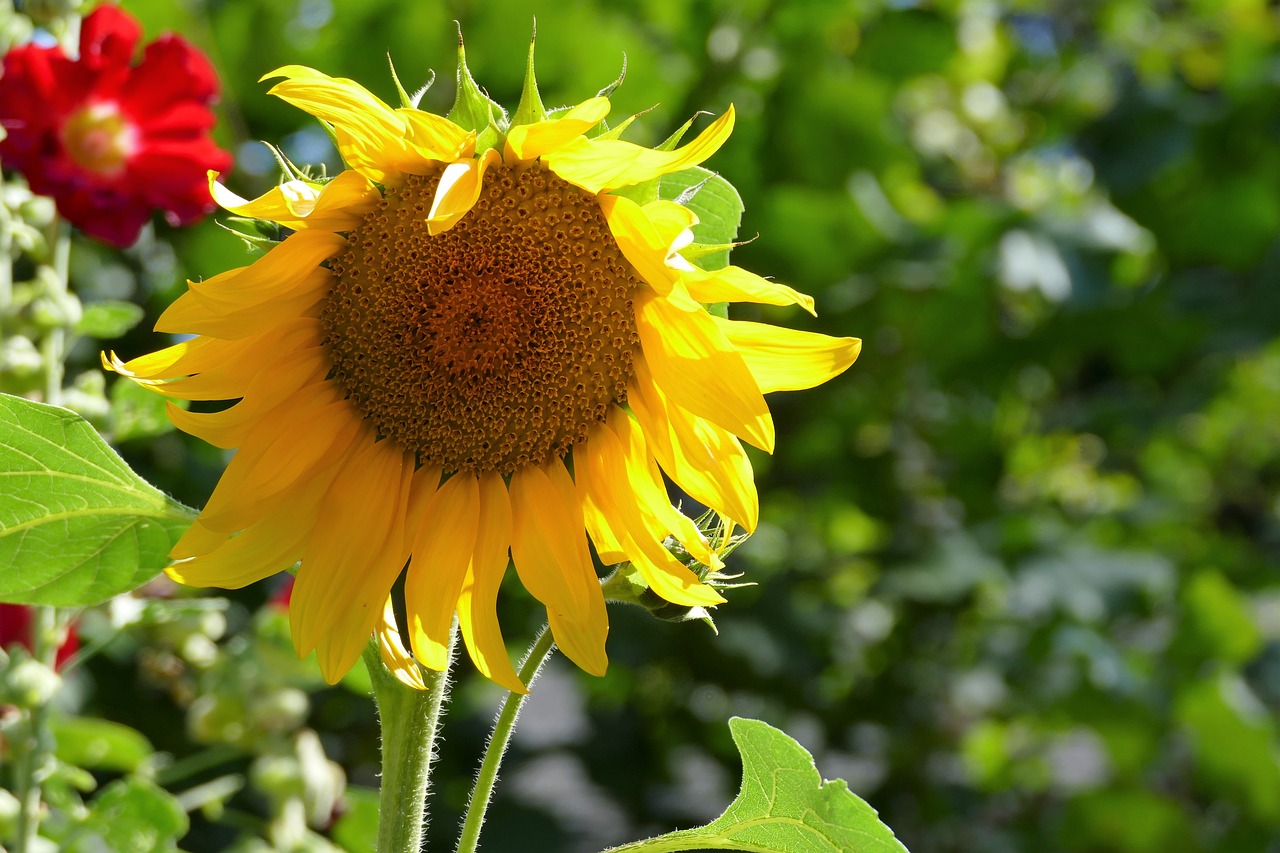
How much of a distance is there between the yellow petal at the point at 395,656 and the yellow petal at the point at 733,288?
0.79 feet

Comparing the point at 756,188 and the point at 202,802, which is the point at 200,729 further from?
the point at 756,188

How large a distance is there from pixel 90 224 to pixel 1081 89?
2565mm

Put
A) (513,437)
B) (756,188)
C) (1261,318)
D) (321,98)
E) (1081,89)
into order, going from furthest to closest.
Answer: (1081,89)
(1261,318)
(756,188)
(513,437)
(321,98)

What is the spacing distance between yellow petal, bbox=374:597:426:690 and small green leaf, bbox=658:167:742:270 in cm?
27

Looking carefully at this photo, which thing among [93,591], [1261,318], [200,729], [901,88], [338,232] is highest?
[338,232]

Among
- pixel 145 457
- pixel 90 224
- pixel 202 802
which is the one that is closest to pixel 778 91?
pixel 145 457

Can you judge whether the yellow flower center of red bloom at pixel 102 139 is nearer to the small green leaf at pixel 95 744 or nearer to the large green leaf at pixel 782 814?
the small green leaf at pixel 95 744

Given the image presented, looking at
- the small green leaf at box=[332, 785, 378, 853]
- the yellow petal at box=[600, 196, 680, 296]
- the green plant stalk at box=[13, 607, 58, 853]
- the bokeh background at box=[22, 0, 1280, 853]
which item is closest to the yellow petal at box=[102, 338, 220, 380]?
the yellow petal at box=[600, 196, 680, 296]

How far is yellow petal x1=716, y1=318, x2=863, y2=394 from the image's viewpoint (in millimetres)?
707

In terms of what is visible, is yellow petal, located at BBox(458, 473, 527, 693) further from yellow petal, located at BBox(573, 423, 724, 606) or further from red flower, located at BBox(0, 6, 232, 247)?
red flower, located at BBox(0, 6, 232, 247)

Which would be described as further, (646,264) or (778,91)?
(778,91)

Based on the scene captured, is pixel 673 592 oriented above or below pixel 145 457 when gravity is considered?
above

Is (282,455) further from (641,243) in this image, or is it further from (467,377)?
(641,243)

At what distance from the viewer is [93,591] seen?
2.62 feet
